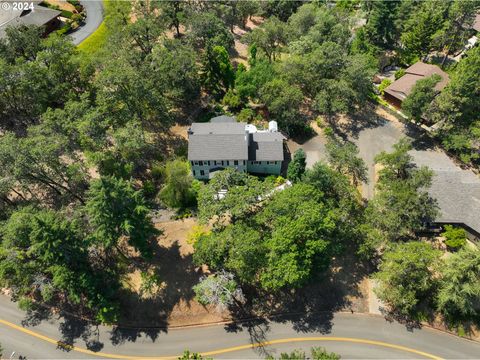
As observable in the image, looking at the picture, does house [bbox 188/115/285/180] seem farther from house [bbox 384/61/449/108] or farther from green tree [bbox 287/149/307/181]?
house [bbox 384/61/449/108]

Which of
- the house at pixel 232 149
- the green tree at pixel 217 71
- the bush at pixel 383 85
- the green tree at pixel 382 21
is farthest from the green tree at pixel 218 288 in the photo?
the green tree at pixel 382 21

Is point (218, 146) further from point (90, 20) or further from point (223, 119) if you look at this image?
point (90, 20)

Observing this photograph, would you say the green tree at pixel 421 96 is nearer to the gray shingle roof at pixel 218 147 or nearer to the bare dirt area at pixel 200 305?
the bare dirt area at pixel 200 305

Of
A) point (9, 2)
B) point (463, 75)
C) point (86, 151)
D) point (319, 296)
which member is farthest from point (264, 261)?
point (9, 2)

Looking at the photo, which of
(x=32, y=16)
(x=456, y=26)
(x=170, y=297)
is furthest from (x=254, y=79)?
(x=32, y=16)

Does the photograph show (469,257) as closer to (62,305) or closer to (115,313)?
(115,313)

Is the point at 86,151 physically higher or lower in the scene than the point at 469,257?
higher

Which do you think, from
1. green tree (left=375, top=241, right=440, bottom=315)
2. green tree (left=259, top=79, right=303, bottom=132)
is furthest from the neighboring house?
green tree (left=375, top=241, right=440, bottom=315)
